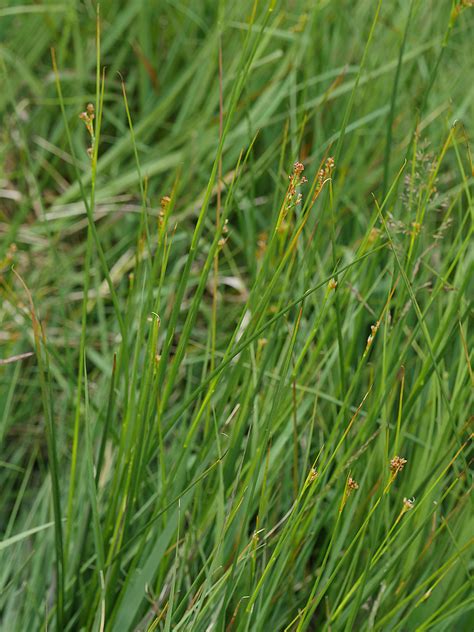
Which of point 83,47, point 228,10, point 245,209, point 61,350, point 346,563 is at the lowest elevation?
point 61,350

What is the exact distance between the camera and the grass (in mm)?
969

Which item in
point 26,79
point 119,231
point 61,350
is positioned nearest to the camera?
point 61,350

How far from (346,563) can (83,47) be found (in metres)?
1.33

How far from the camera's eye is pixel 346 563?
1.08m

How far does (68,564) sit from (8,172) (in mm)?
970

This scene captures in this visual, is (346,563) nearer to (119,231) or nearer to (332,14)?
(119,231)

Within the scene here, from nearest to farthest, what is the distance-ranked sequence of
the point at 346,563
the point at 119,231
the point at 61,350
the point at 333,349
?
the point at 346,563 → the point at 333,349 → the point at 61,350 → the point at 119,231

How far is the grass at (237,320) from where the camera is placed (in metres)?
0.97

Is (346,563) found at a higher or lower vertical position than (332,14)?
lower

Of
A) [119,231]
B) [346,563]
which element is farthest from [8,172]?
[346,563]

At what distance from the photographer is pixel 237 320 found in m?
1.49

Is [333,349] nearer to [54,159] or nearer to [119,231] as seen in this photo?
[119,231]

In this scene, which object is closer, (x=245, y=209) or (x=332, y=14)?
(x=245, y=209)

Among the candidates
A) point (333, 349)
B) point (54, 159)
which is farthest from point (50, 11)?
point (333, 349)
